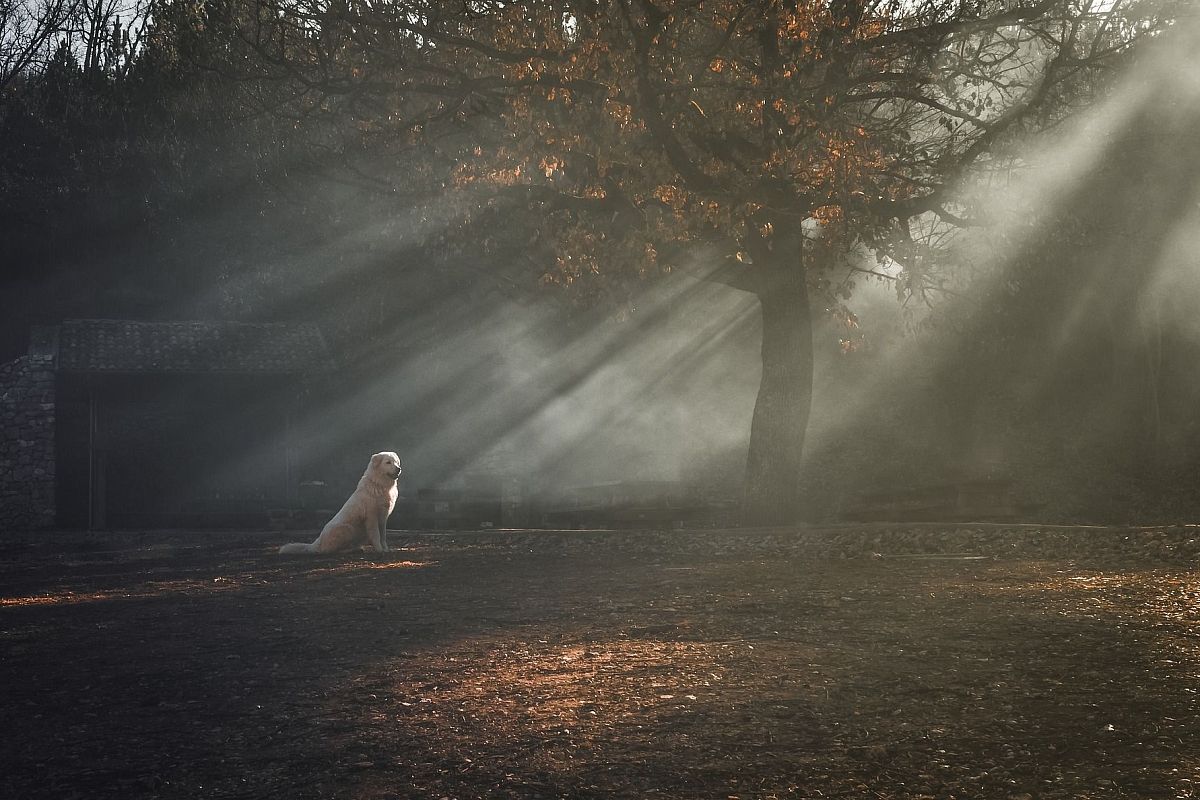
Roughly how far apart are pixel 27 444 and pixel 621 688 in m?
27.4

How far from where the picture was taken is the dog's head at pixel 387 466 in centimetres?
1499

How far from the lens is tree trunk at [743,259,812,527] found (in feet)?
58.0

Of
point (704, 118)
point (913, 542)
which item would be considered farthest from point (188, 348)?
point (913, 542)

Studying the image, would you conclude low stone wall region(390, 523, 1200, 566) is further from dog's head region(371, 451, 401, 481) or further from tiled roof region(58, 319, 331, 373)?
tiled roof region(58, 319, 331, 373)

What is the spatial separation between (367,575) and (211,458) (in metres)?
20.9

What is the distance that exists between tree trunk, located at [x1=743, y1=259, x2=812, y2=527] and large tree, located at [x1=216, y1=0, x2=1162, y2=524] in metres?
0.03

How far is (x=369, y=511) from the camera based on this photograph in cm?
1515

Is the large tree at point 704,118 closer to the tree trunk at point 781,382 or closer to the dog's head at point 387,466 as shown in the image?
the tree trunk at point 781,382

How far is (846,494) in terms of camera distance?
27781 millimetres

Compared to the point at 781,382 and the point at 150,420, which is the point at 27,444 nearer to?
the point at 150,420

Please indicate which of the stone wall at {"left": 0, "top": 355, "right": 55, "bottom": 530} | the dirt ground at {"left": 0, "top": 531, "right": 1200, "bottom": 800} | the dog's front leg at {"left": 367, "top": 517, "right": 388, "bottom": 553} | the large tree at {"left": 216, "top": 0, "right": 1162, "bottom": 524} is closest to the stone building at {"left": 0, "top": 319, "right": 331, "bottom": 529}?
the stone wall at {"left": 0, "top": 355, "right": 55, "bottom": 530}

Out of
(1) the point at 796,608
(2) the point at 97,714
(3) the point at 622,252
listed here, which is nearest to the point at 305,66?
(3) the point at 622,252

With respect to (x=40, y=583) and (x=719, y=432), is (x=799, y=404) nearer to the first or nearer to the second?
(x=40, y=583)

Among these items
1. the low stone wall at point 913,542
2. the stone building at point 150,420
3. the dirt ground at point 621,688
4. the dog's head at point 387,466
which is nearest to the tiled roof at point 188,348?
the stone building at point 150,420
